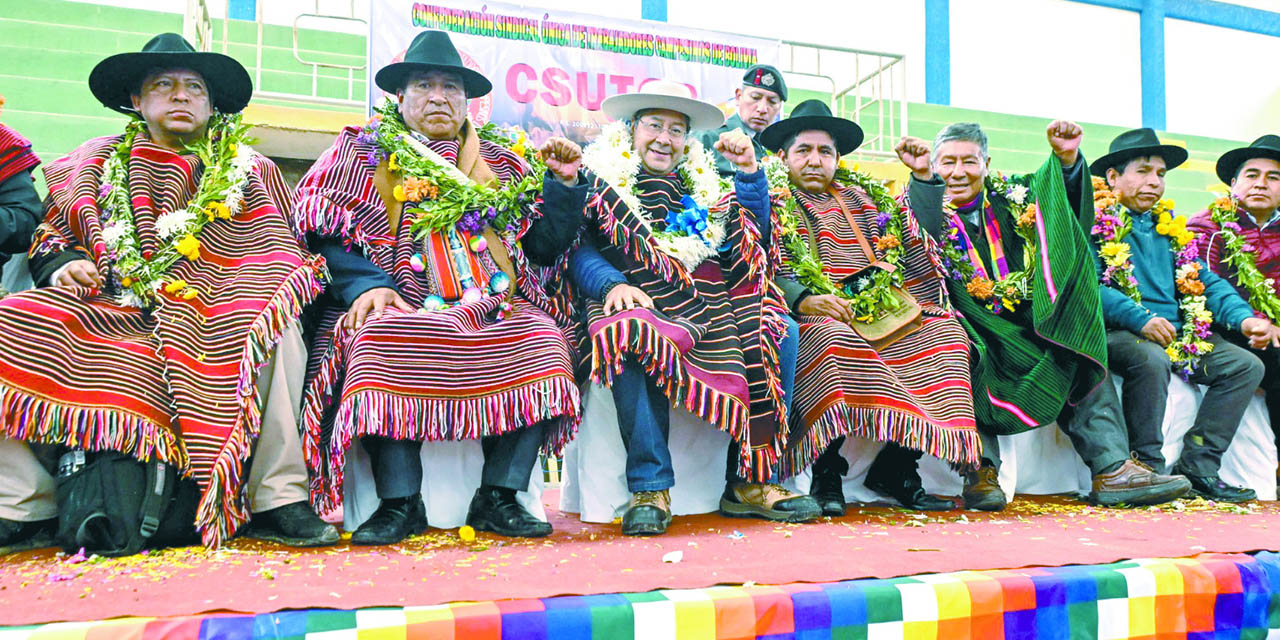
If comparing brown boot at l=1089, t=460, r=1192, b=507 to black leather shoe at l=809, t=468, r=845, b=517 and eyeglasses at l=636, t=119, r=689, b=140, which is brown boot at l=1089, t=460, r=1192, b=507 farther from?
eyeglasses at l=636, t=119, r=689, b=140

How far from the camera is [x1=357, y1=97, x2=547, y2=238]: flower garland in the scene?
3.46 metres

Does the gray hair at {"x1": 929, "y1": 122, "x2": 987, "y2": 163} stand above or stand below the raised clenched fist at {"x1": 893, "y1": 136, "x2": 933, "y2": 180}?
above

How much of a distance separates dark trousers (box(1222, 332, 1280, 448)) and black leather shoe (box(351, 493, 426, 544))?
3768mm

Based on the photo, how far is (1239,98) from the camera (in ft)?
45.2

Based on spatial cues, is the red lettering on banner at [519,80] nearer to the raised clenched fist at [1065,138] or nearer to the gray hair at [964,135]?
the gray hair at [964,135]

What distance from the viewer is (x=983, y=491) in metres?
3.87

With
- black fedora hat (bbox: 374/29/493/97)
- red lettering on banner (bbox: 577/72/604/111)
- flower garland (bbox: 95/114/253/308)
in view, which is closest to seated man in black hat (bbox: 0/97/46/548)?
flower garland (bbox: 95/114/253/308)

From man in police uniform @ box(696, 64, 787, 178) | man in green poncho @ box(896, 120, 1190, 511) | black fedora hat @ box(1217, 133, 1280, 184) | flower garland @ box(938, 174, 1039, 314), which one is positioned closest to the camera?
man in green poncho @ box(896, 120, 1190, 511)

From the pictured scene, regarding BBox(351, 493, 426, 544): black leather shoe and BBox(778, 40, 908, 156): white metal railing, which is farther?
BBox(778, 40, 908, 156): white metal railing

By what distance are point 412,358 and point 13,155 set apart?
1.54m

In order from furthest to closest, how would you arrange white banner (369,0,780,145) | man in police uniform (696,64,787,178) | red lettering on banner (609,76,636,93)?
red lettering on banner (609,76,636,93)
white banner (369,0,780,145)
man in police uniform (696,64,787,178)

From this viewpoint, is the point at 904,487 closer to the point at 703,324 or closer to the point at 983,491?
the point at 983,491

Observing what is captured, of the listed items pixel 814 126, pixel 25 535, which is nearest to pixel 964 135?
pixel 814 126

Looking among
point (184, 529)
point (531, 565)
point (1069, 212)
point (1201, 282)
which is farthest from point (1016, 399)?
point (184, 529)
